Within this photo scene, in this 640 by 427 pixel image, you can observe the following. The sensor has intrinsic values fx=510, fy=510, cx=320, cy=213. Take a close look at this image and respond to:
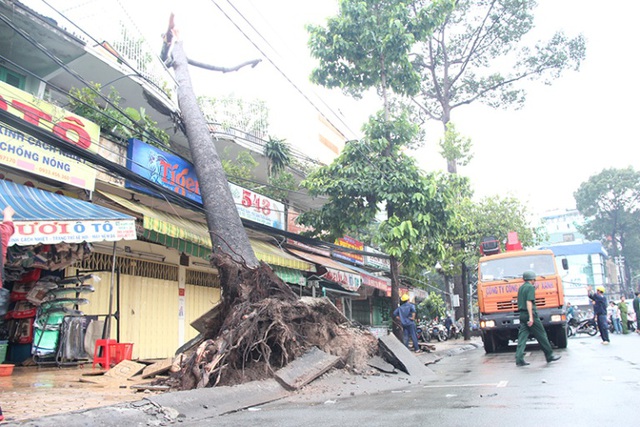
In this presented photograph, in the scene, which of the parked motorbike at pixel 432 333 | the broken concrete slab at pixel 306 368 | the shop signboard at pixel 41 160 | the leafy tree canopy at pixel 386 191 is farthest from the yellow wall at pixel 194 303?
the parked motorbike at pixel 432 333

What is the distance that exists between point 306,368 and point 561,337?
7701 millimetres

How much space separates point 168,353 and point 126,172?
18.7 feet

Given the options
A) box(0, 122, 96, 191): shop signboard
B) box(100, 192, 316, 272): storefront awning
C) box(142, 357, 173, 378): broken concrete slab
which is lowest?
box(142, 357, 173, 378): broken concrete slab

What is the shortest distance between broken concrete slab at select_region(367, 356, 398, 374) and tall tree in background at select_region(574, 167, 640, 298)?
4812 cm

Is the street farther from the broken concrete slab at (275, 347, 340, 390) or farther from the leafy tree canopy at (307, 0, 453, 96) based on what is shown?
the leafy tree canopy at (307, 0, 453, 96)

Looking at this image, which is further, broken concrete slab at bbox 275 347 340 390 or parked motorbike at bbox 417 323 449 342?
parked motorbike at bbox 417 323 449 342

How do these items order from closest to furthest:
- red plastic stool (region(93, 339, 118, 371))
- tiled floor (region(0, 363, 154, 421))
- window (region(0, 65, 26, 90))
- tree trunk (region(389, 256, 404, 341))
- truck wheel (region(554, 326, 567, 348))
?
tiled floor (region(0, 363, 154, 421)) < red plastic stool (region(93, 339, 118, 371)) < window (region(0, 65, 26, 90)) < truck wheel (region(554, 326, 567, 348)) < tree trunk (region(389, 256, 404, 341))

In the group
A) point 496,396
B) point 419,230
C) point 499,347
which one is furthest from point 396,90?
point 496,396

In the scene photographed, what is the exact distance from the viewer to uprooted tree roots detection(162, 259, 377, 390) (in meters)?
6.94

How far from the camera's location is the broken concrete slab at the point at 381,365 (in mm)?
8695

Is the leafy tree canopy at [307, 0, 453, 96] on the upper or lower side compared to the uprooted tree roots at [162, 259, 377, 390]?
upper

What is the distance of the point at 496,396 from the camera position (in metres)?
5.52

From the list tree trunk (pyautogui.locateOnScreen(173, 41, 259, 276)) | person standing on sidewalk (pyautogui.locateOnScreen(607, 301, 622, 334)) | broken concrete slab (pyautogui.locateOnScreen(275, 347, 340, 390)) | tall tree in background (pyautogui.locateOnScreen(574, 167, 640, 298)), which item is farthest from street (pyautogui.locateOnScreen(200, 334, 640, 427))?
tall tree in background (pyautogui.locateOnScreen(574, 167, 640, 298))

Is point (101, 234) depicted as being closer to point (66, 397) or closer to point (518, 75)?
point (66, 397)
